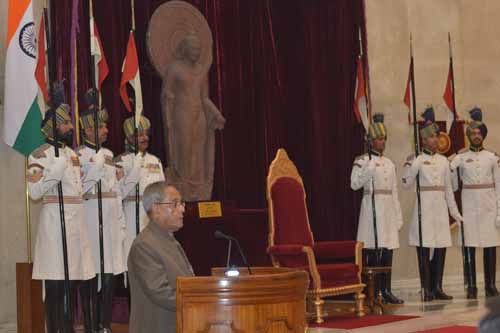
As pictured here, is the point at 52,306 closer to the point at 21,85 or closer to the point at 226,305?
the point at 21,85

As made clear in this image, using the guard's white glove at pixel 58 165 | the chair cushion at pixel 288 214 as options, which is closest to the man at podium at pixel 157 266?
the guard's white glove at pixel 58 165

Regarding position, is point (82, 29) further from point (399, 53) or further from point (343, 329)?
point (399, 53)

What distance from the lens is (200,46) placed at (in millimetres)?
9023

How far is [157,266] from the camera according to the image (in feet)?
12.0

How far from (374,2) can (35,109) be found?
6067 mm

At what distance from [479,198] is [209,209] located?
9.82 ft

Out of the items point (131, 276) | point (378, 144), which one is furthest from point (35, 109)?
point (378, 144)

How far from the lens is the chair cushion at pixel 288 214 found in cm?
815

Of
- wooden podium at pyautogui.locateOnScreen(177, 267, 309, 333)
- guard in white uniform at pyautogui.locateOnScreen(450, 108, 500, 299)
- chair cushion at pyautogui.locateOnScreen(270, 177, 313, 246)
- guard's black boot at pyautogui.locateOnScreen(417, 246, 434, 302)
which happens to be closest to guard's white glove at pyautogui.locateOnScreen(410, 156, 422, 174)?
guard in white uniform at pyautogui.locateOnScreen(450, 108, 500, 299)

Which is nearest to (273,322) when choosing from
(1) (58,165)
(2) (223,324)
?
(2) (223,324)

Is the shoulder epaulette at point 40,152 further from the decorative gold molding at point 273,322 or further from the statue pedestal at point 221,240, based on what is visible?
the decorative gold molding at point 273,322

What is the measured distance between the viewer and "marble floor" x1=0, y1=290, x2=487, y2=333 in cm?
688

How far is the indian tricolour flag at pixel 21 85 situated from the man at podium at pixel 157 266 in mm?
2663

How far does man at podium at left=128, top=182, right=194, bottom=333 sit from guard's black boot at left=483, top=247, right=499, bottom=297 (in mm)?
6146
